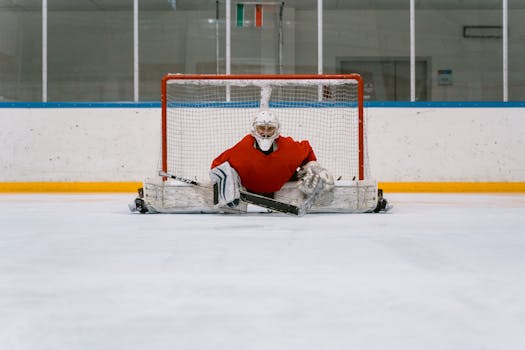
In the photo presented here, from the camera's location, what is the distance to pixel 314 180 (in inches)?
169

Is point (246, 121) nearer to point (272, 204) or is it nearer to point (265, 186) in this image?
point (265, 186)

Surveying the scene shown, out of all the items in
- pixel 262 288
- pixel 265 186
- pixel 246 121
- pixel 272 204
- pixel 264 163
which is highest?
pixel 246 121

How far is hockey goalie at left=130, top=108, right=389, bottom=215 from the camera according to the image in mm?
4250

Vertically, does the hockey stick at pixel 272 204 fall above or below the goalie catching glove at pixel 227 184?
below

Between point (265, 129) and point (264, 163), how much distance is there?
238 millimetres

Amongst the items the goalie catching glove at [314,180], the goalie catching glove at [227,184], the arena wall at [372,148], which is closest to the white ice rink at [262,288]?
the goalie catching glove at [227,184]

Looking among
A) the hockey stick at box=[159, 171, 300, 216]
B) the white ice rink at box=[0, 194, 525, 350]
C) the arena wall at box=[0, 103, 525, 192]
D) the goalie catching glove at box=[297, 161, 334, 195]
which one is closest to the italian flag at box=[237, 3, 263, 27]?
the arena wall at box=[0, 103, 525, 192]

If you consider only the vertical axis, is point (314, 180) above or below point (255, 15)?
below

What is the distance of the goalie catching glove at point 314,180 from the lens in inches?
169

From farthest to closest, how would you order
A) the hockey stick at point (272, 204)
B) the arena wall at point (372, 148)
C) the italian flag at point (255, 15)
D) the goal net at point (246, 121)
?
the italian flag at point (255, 15) → the arena wall at point (372, 148) → the goal net at point (246, 121) → the hockey stick at point (272, 204)

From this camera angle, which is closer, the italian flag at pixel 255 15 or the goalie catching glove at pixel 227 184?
the goalie catching glove at pixel 227 184

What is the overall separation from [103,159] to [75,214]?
2902 mm

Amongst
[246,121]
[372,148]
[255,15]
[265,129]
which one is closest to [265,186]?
[265,129]

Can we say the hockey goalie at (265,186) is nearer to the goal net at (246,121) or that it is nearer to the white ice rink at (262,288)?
the white ice rink at (262,288)
